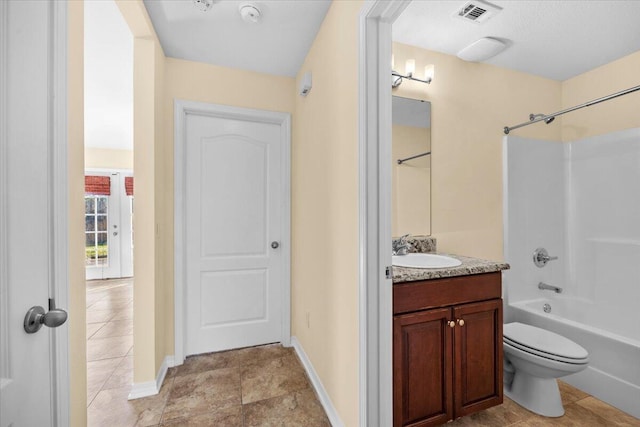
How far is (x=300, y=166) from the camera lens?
228cm

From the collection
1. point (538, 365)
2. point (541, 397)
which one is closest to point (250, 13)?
point (538, 365)

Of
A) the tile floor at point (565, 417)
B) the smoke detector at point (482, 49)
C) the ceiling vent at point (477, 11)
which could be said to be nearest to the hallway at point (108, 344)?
the tile floor at point (565, 417)

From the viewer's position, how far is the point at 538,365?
156 centimetres

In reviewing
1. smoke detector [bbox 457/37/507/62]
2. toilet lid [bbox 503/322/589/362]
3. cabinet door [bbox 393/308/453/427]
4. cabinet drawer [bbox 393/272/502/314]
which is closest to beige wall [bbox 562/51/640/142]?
smoke detector [bbox 457/37/507/62]

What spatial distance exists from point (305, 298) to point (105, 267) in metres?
4.79

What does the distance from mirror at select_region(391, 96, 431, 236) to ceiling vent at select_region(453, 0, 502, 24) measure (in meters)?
0.56

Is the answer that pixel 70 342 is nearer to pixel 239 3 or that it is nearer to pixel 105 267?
pixel 239 3

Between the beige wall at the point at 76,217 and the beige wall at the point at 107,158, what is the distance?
5.03 m

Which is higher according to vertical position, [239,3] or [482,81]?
[239,3]

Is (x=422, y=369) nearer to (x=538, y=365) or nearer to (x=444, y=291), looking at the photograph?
(x=444, y=291)

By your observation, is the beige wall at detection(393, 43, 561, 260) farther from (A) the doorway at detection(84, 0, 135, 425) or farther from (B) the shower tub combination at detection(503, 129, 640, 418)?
(A) the doorway at detection(84, 0, 135, 425)

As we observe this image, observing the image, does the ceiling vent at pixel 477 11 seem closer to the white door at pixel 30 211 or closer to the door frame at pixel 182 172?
the door frame at pixel 182 172

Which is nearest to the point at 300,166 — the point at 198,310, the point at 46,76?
the point at 198,310

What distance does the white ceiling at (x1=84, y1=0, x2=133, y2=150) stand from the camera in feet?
5.85
